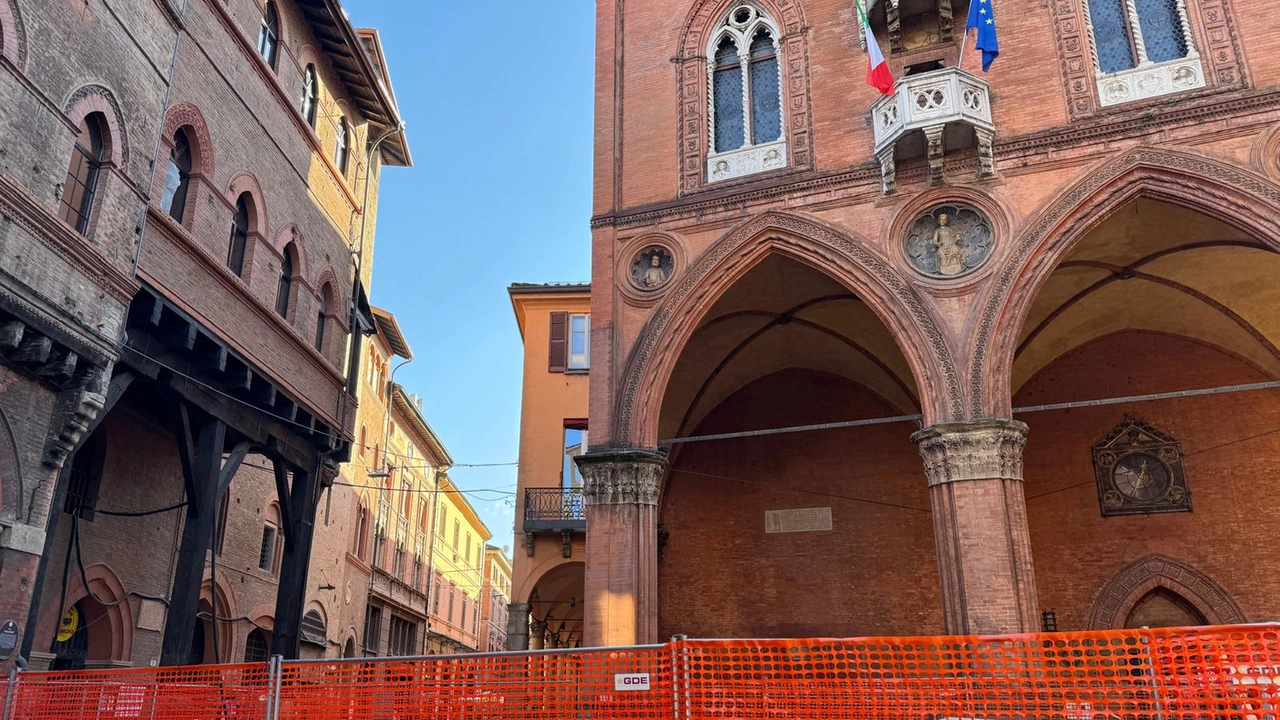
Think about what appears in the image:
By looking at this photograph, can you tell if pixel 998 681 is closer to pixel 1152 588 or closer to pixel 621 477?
pixel 621 477

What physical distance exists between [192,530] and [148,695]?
13.4 feet

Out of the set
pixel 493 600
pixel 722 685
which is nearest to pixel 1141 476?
pixel 722 685

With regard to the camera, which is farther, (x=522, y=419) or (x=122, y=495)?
(x=522, y=419)

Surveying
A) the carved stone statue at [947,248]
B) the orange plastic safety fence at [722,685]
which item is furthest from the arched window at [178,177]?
the carved stone statue at [947,248]

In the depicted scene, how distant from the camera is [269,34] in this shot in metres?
16.5

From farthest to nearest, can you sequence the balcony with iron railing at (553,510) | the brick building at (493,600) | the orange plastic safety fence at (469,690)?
the brick building at (493,600) < the balcony with iron railing at (553,510) < the orange plastic safety fence at (469,690)

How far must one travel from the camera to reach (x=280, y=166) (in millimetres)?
16344

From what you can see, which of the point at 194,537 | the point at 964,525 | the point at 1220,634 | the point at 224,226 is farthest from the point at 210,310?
the point at 1220,634

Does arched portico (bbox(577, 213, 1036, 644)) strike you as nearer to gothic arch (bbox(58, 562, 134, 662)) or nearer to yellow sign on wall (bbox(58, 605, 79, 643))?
gothic arch (bbox(58, 562, 134, 662))

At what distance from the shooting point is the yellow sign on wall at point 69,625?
1340 cm

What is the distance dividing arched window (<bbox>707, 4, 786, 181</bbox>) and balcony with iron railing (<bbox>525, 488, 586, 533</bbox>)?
831 centimetres

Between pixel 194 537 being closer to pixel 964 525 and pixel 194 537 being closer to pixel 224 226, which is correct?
pixel 224 226

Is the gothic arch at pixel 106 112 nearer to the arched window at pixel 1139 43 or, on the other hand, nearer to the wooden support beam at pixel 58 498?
the wooden support beam at pixel 58 498

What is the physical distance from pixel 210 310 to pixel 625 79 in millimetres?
8143
